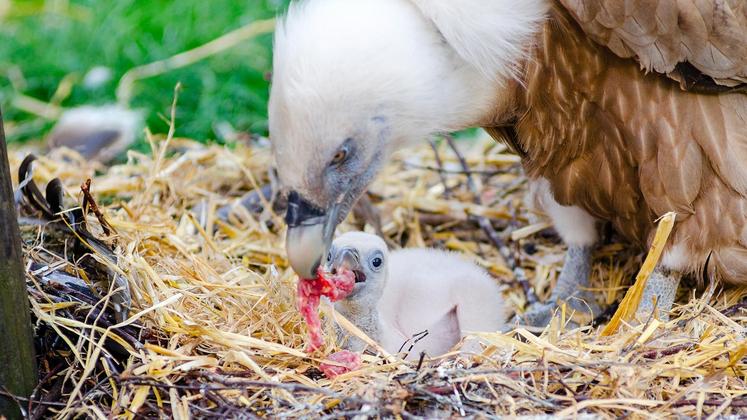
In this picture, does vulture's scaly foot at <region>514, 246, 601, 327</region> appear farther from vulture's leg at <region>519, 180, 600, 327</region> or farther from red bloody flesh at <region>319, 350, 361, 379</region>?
red bloody flesh at <region>319, 350, 361, 379</region>

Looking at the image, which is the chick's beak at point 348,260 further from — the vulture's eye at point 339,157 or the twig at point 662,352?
the twig at point 662,352

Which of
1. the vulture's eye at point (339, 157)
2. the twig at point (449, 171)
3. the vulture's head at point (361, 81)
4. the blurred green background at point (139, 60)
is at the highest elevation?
the vulture's head at point (361, 81)

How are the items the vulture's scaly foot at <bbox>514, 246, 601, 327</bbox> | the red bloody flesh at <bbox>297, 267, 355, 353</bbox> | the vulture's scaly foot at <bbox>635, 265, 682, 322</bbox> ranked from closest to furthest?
the red bloody flesh at <bbox>297, 267, 355, 353</bbox> → the vulture's scaly foot at <bbox>635, 265, 682, 322</bbox> → the vulture's scaly foot at <bbox>514, 246, 601, 327</bbox>

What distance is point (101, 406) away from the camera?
242 centimetres

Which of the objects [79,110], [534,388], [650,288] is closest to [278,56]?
[534,388]

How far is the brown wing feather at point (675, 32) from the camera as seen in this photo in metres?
2.74

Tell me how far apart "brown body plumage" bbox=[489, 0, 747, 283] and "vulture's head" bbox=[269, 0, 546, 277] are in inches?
6.3

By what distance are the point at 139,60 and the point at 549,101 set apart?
139 inches

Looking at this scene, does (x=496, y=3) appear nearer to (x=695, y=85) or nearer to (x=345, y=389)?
(x=695, y=85)

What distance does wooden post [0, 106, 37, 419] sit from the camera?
7.52 ft

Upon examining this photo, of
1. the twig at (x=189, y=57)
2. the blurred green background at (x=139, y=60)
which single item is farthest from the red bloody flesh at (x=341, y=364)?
the twig at (x=189, y=57)

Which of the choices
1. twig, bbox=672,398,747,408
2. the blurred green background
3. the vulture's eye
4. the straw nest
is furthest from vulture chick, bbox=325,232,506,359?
the blurred green background

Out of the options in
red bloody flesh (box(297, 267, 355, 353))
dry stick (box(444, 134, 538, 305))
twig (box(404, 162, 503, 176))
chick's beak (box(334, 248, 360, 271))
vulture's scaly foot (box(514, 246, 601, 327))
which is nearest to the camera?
red bloody flesh (box(297, 267, 355, 353))

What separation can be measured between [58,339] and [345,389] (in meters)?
0.79
